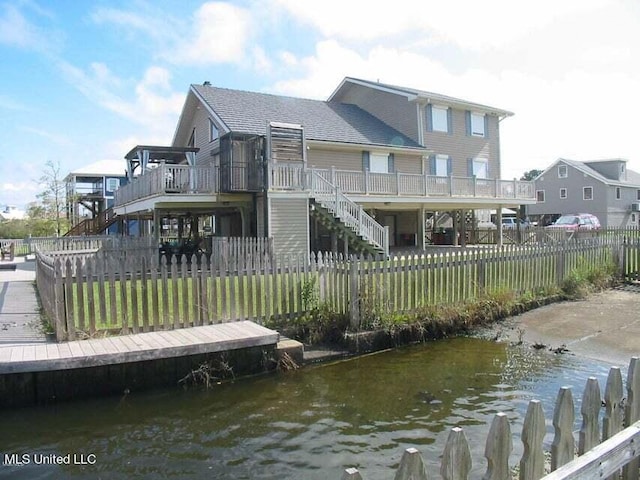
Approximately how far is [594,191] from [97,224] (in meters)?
47.1

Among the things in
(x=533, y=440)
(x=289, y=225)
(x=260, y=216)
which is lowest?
(x=533, y=440)

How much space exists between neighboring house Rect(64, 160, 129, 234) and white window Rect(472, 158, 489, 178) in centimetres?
3175

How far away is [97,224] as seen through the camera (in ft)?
120

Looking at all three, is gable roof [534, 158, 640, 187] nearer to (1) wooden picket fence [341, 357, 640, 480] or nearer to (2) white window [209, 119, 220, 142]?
(2) white window [209, 119, 220, 142]

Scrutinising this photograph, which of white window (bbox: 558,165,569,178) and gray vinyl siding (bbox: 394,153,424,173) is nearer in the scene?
gray vinyl siding (bbox: 394,153,424,173)

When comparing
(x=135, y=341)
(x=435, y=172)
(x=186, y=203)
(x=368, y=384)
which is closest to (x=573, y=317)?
(x=368, y=384)

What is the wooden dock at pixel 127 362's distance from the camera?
237 inches

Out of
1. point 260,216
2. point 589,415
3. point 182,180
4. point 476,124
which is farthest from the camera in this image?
point 476,124

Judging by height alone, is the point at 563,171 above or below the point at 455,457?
above

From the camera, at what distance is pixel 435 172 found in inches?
1213

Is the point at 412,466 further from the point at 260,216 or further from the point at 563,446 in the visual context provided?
the point at 260,216

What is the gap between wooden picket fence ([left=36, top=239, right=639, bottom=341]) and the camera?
24.2 ft

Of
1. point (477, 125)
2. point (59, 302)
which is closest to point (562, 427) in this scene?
point (59, 302)

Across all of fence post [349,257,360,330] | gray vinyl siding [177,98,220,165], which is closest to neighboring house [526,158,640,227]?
gray vinyl siding [177,98,220,165]
